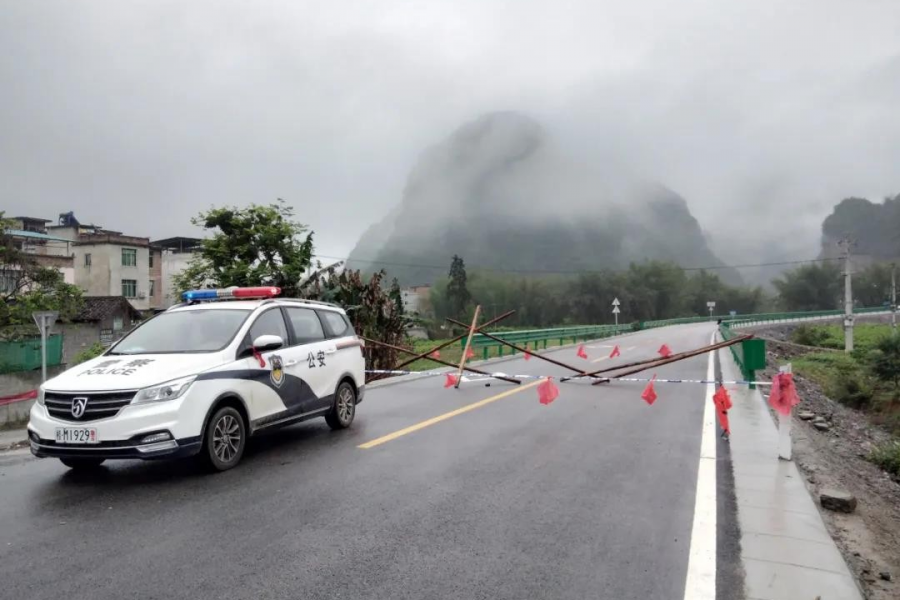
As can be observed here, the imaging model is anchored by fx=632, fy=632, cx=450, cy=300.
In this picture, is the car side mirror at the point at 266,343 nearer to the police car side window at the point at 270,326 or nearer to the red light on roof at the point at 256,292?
the police car side window at the point at 270,326

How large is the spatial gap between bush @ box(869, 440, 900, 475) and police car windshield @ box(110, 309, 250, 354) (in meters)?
9.71

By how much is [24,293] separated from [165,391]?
25.4 meters

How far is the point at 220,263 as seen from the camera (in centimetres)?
2581

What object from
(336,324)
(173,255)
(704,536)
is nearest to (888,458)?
(704,536)

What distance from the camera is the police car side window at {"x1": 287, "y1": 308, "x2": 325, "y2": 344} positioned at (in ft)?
25.8

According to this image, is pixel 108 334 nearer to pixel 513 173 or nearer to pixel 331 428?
pixel 331 428

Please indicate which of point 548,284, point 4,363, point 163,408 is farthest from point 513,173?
point 163,408

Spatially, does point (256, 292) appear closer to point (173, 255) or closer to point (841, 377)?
point (841, 377)

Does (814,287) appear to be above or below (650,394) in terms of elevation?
above

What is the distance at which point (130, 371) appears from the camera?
5902 mm

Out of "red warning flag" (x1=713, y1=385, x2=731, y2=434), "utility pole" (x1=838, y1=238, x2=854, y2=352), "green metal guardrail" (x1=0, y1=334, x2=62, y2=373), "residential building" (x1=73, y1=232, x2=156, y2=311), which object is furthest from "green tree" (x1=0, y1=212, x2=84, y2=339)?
"utility pole" (x1=838, y1=238, x2=854, y2=352)

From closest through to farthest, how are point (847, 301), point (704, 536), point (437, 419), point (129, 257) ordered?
point (704, 536)
point (437, 419)
point (847, 301)
point (129, 257)

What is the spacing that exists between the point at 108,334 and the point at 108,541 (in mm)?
36066

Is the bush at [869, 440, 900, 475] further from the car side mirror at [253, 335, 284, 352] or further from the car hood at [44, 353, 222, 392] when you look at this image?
the car hood at [44, 353, 222, 392]
